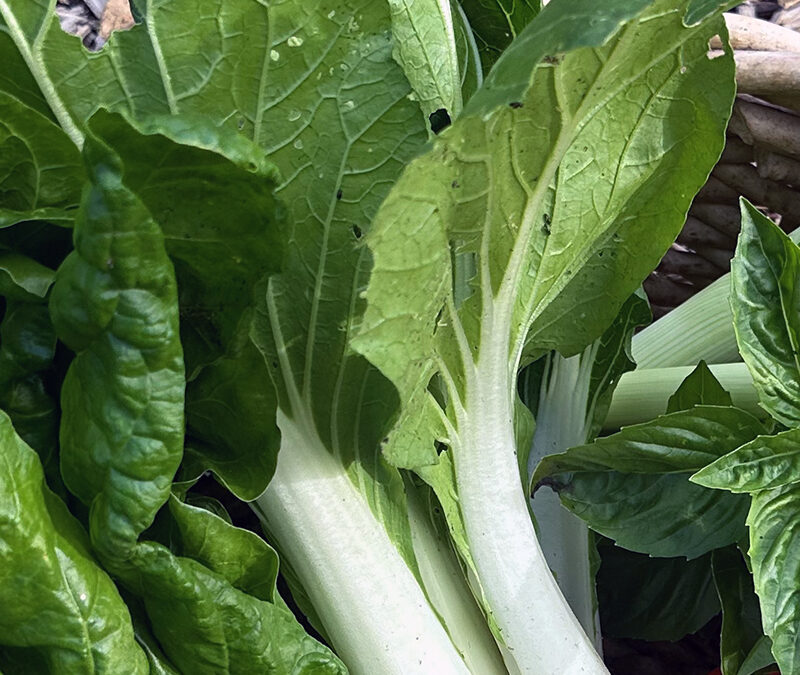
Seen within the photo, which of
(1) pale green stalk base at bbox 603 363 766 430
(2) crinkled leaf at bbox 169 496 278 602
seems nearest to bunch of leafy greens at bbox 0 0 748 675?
(2) crinkled leaf at bbox 169 496 278 602

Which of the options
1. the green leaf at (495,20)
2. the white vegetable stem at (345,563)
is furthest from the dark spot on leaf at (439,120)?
the white vegetable stem at (345,563)

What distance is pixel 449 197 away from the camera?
0.48 m

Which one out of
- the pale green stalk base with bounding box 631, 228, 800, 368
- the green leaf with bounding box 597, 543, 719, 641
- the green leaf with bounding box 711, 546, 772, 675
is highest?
the pale green stalk base with bounding box 631, 228, 800, 368

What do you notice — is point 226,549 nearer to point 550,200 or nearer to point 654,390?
point 550,200

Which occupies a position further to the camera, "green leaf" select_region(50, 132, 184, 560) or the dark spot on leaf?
the dark spot on leaf

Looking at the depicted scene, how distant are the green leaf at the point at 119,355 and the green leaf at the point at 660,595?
1.91ft

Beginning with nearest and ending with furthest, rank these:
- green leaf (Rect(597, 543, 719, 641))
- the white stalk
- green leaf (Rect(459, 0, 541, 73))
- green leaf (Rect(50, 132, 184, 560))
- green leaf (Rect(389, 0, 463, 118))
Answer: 1. green leaf (Rect(50, 132, 184, 560))
2. green leaf (Rect(389, 0, 463, 118))
3. green leaf (Rect(459, 0, 541, 73))
4. the white stalk
5. green leaf (Rect(597, 543, 719, 641))

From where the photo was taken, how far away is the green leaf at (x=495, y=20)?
2.23ft

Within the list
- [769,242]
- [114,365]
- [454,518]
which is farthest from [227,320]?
Result: [769,242]

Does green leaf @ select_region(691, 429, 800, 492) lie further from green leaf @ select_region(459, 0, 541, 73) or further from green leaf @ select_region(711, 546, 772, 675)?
green leaf @ select_region(459, 0, 541, 73)

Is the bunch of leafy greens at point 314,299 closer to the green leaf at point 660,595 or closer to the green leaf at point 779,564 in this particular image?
the green leaf at point 779,564

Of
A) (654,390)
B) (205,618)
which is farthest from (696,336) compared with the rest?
(205,618)

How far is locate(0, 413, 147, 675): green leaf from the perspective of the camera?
436 mm

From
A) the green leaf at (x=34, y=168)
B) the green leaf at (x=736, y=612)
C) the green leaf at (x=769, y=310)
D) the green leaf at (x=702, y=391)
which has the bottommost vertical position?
the green leaf at (x=736, y=612)
